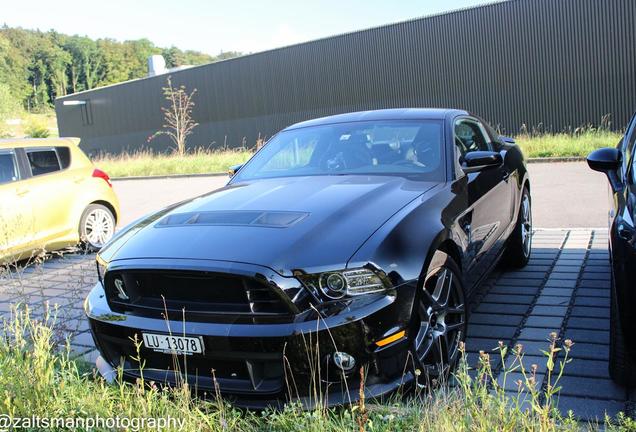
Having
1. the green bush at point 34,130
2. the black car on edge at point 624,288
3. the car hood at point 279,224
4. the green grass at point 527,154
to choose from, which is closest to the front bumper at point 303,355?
the car hood at point 279,224

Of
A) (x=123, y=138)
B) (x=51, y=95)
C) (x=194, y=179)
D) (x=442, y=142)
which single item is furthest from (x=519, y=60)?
(x=51, y=95)

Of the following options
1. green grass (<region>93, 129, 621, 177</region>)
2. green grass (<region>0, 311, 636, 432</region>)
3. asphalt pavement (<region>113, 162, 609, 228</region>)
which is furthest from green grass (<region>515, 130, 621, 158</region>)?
green grass (<region>0, 311, 636, 432</region>)

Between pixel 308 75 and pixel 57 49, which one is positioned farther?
pixel 57 49

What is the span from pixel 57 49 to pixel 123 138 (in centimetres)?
5555

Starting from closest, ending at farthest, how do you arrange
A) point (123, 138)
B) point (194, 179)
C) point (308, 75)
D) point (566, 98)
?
point (194, 179), point (566, 98), point (308, 75), point (123, 138)

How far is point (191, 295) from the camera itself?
2.88 metres

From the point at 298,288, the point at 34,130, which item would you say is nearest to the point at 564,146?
the point at 298,288

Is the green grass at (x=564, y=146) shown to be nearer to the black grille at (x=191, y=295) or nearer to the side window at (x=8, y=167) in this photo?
the side window at (x=8, y=167)

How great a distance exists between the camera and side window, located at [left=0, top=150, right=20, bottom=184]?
7.25m

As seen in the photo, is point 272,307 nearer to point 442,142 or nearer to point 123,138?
point 442,142

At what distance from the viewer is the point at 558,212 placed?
8672mm

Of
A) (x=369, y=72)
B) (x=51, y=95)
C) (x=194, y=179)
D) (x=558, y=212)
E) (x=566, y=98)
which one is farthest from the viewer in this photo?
(x=51, y=95)

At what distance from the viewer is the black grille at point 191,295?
270 cm

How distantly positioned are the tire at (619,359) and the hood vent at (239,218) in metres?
1.67
